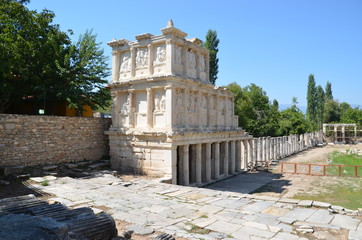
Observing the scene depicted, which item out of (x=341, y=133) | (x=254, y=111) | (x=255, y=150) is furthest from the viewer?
(x=341, y=133)

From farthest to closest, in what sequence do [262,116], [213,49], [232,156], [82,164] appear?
[262,116]
[213,49]
[232,156]
[82,164]

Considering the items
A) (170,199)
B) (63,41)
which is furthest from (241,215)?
(63,41)

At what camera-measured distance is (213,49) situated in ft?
→ 119

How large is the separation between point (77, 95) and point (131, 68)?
3.97m

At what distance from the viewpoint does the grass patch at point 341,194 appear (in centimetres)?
1311

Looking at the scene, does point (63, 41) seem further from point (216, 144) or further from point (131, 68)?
point (216, 144)

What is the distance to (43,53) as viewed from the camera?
17.5 meters

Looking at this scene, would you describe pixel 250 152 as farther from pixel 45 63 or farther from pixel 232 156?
pixel 45 63

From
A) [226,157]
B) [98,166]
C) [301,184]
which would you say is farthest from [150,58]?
[301,184]

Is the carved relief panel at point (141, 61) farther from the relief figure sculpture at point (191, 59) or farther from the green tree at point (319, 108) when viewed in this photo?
the green tree at point (319, 108)

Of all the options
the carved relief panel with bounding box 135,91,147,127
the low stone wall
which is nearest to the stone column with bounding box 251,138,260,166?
the carved relief panel with bounding box 135,91,147,127

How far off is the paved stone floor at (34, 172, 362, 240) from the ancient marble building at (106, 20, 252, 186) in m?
3.72

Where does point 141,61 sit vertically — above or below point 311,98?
below

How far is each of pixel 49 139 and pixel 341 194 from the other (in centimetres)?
1586
